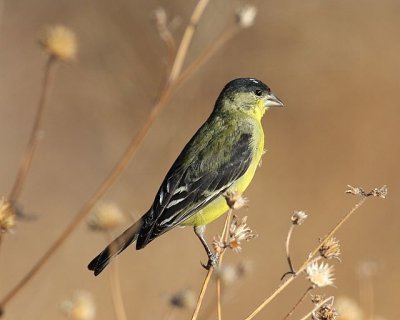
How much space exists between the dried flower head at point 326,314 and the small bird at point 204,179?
1864 mm

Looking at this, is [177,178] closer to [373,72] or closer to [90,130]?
[90,130]

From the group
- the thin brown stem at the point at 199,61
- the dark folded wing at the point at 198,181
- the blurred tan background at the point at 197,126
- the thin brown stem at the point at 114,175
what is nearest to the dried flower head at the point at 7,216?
the thin brown stem at the point at 114,175

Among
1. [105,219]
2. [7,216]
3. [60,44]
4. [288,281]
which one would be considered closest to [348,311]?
[288,281]

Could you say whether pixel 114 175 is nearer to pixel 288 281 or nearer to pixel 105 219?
pixel 105 219

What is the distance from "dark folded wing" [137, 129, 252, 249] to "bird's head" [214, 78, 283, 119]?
1.60ft

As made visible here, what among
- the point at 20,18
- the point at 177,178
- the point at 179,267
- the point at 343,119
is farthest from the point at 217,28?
the point at 20,18

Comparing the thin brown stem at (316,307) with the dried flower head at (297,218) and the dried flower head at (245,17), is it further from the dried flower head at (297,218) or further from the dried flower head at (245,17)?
the dried flower head at (245,17)

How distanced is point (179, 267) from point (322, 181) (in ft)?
9.75

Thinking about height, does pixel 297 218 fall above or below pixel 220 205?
below

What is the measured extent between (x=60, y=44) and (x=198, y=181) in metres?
1.64

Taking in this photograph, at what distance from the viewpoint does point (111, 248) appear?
4.45 meters

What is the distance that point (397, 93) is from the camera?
43.4 feet

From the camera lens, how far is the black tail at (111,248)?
186 inches

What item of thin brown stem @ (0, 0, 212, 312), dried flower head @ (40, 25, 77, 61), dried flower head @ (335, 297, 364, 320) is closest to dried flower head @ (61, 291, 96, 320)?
thin brown stem @ (0, 0, 212, 312)
